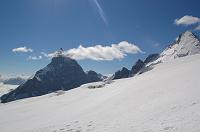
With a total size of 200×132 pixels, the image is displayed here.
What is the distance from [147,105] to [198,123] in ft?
33.2

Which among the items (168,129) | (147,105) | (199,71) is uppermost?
(199,71)

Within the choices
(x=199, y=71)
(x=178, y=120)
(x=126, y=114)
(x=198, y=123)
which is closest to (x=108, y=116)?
(x=126, y=114)

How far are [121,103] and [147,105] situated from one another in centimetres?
590

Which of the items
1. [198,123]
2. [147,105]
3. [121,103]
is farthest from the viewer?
[121,103]

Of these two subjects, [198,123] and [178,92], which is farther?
[178,92]

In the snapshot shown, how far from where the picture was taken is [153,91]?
3347 cm

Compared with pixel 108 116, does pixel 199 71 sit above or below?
above

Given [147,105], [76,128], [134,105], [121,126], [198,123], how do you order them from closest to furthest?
[198,123]
[121,126]
[76,128]
[147,105]
[134,105]

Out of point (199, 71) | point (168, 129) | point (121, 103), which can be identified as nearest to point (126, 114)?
point (121, 103)

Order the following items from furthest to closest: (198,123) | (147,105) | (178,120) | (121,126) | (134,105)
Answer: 1. (134,105)
2. (147,105)
3. (121,126)
4. (178,120)
5. (198,123)

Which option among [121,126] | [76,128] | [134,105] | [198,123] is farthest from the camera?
[134,105]

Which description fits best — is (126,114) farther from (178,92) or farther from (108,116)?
(178,92)

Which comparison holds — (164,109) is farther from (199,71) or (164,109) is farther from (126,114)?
(199,71)

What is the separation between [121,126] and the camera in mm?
22797
